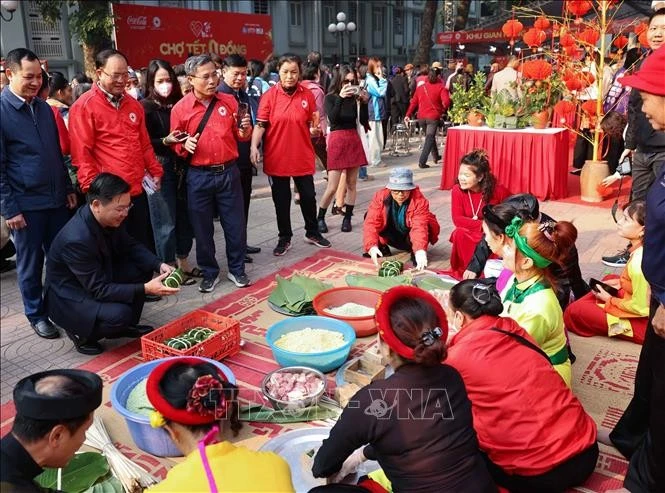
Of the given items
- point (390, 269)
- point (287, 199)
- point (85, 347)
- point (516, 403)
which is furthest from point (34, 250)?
point (516, 403)

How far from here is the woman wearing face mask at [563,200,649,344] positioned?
3.15 metres

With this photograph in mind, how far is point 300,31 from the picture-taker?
25812 millimetres

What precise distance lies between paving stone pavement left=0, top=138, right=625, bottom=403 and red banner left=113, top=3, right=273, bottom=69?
697cm

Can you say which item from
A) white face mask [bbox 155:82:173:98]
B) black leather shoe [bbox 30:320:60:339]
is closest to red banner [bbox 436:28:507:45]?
white face mask [bbox 155:82:173:98]

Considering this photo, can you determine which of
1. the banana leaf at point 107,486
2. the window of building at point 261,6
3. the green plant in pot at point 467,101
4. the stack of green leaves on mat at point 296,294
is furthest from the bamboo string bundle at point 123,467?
the window of building at point 261,6

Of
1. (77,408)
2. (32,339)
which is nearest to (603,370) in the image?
(77,408)

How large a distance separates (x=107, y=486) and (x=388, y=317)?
131 cm

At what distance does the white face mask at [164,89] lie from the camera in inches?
163

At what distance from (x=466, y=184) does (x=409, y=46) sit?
3092 cm

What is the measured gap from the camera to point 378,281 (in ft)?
12.9

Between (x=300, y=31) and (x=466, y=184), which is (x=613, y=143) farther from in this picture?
(x=300, y=31)

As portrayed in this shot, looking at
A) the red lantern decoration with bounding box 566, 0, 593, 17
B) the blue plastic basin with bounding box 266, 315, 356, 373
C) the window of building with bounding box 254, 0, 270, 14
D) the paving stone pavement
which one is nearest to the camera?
the blue plastic basin with bounding box 266, 315, 356, 373

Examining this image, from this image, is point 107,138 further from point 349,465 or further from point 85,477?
point 349,465

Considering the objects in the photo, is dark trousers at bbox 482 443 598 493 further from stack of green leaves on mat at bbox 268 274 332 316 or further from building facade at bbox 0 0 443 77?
building facade at bbox 0 0 443 77
